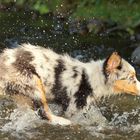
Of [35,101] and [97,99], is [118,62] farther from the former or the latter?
[35,101]

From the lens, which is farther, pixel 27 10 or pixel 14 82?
pixel 27 10

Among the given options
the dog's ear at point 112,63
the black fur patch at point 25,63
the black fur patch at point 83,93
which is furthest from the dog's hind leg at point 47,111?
the dog's ear at point 112,63

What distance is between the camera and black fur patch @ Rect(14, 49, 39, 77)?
33.8 feet

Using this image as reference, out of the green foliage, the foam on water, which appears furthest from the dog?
the green foliage

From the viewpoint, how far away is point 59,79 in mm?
10461

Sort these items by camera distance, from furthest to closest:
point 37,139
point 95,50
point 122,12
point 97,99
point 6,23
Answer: point 6,23 → point 122,12 → point 95,50 → point 97,99 → point 37,139

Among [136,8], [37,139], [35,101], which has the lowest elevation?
[37,139]

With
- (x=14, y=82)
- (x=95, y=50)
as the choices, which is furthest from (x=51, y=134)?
(x=95, y=50)

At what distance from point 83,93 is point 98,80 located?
0.32 m

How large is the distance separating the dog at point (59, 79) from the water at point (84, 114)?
0.25 m

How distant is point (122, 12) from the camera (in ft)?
50.9

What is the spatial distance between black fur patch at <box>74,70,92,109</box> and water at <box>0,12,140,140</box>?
0.59 ft

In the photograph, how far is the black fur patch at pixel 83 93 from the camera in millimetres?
10484

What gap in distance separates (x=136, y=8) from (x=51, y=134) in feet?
18.6
